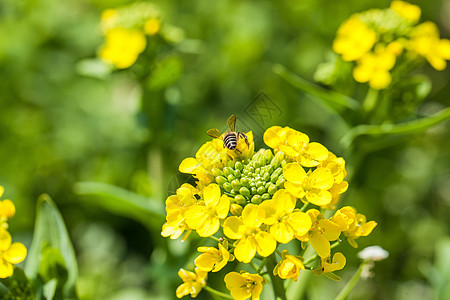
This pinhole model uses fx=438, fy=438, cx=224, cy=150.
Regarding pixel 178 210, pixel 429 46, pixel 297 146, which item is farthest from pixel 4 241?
pixel 429 46

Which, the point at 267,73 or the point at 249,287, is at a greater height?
the point at 249,287

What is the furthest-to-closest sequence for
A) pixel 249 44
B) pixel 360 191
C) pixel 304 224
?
1. pixel 249 44
2. pixel 360 191
3. pixel 304 224

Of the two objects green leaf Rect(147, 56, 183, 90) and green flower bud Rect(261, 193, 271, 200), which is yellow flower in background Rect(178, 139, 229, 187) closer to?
green flower bud Rect(261, 193, 271, 200)

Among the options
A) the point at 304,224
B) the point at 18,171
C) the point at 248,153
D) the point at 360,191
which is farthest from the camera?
the point at 18,171

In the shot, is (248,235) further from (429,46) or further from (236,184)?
(429,46)

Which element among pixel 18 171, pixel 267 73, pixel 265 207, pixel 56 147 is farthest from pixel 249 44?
pixel 265 207

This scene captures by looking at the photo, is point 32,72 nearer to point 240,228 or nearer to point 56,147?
point 56,147
